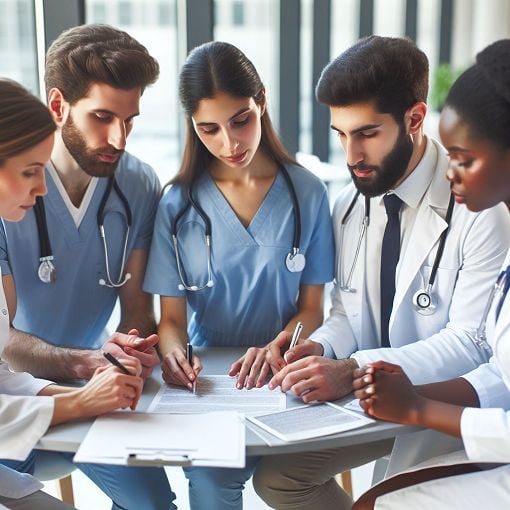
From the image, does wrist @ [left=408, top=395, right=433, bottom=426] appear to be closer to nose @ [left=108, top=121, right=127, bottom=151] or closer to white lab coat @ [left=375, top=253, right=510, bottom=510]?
white lab coat @ [left=375, top=253, right=510, bottom=510]

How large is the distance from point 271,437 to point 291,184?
2.59 ft

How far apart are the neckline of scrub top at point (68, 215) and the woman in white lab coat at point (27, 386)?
0.31 meters

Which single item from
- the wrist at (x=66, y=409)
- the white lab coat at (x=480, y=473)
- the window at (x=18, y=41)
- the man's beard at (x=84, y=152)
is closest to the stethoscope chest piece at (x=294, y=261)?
the man's beard at (x=84, y=152)

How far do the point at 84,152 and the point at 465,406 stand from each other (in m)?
1.03

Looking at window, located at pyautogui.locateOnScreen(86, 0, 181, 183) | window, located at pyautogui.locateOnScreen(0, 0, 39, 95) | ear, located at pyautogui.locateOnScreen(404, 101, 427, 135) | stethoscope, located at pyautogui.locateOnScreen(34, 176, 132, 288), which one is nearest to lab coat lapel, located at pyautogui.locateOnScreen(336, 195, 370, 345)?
ear, located at pyautogui.locateOnScreen(404, 101, 427, 135)

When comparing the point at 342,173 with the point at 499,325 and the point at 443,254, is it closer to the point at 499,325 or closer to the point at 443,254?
the point at 443,254

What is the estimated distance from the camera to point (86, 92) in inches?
69.8

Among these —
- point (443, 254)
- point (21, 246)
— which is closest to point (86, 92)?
point (21, 246)

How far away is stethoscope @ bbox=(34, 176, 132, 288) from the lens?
177 cm

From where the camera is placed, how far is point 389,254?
178cm

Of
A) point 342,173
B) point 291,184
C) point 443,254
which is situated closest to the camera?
point 443,254

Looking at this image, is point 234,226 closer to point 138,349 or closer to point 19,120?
point 138,349

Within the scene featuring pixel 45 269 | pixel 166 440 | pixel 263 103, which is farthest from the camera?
pixel 263 103

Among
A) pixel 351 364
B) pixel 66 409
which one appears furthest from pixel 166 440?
pixel 351 364
